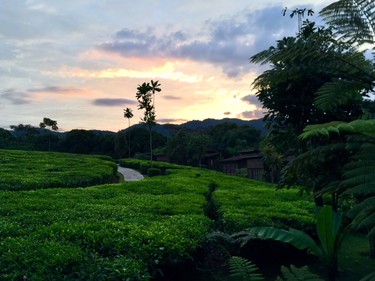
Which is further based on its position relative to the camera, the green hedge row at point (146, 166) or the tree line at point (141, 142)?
the tree line at point (141, 142)

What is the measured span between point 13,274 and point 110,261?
1.15m

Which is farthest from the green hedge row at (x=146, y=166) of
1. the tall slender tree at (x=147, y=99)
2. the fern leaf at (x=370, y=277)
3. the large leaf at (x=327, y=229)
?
the fern leaf at (x=370, y=277)

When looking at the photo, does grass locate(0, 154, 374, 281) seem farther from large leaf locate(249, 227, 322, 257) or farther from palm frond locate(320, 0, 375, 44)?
palm frond locate(320, 0, 375, 44)

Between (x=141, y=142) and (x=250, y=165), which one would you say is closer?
(x=250, y=165)

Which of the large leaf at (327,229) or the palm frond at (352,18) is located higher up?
the palm frond at (352,18)

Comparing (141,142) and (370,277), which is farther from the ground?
(141,142)

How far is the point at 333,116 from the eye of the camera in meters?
8.29

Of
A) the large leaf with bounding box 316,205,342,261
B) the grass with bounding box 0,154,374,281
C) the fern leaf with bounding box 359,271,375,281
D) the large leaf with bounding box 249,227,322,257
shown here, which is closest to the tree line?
the grass with bounding box 0,154,374,281

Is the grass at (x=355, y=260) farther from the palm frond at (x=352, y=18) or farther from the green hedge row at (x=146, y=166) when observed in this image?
the green hedge row at (x=146, y=166)

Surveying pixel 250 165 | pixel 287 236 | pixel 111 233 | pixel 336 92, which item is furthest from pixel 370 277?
pixel 250 165

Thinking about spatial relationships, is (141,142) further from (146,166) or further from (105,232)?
(105,232)

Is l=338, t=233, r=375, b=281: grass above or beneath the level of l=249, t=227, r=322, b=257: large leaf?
beneath

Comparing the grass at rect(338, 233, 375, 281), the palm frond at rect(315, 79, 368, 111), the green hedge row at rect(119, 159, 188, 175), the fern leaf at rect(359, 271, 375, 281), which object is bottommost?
the grass at rect(338, 233, 375, 281)

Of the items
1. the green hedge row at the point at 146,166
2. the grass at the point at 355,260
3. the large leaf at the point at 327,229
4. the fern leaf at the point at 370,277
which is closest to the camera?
the fern leaf at the point at 370,277
